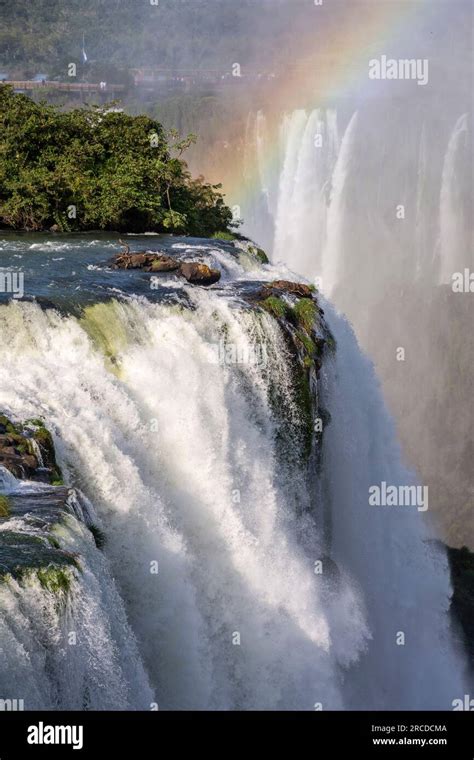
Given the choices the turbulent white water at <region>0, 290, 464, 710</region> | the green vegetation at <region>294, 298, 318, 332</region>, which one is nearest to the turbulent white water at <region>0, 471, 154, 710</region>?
the turbulent white water at <region>0, 290, 464, 710</region>

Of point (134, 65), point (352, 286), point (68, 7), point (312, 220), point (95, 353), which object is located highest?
point (68, 7)

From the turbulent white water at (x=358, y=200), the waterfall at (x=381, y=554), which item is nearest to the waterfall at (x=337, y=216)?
the turbulent white water at (x=358, y=200)

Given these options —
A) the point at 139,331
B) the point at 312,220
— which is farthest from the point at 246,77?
the point at 139,331

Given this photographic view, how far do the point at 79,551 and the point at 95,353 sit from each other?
654 centimetres

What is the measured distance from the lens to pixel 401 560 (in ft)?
93.0

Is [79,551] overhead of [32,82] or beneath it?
beneath

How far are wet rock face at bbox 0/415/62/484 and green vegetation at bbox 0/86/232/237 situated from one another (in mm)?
17119

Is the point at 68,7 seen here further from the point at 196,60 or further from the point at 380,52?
the point at 380,52

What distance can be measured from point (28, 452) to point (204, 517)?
13.2 ft

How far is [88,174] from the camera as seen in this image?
107ft

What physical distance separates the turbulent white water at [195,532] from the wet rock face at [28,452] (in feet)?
1.55

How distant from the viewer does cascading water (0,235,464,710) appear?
14.5 metres

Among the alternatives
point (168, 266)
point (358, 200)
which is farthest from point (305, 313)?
point (358, 200)

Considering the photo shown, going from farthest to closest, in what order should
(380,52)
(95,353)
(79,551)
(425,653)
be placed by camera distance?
(380,52) < (425,653) < (95,353) < (79,551)
